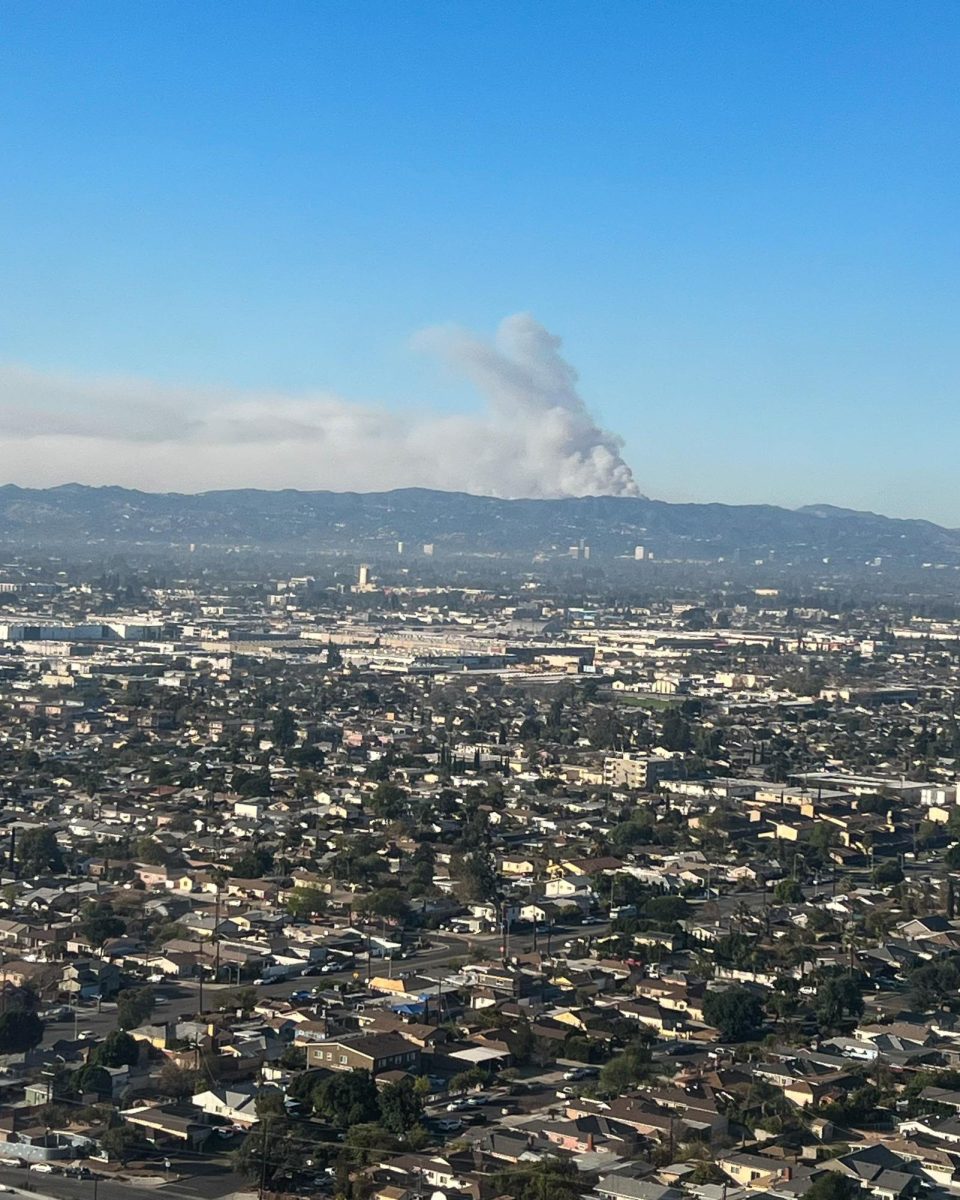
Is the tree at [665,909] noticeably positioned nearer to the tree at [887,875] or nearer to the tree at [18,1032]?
the tree at [887,875]

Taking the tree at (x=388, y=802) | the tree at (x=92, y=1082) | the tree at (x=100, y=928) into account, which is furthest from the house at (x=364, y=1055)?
the tree at (x=388, y=802)

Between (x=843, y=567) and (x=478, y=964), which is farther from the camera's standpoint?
(x=843, y=567)

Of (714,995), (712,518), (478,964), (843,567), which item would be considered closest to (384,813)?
(478,964)

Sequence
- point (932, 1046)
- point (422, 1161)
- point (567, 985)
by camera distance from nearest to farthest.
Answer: point (422, 1161)
point (932, 1046)
point (567, 985)

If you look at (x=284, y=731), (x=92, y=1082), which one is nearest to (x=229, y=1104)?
(x=92, y=1082)

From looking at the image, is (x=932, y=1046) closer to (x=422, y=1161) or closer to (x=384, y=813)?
(x=422, y=1161)

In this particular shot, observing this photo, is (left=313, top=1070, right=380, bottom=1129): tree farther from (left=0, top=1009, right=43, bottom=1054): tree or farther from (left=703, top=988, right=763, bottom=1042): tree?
(left=703, top=988, right=763, bottom=1042): tree
